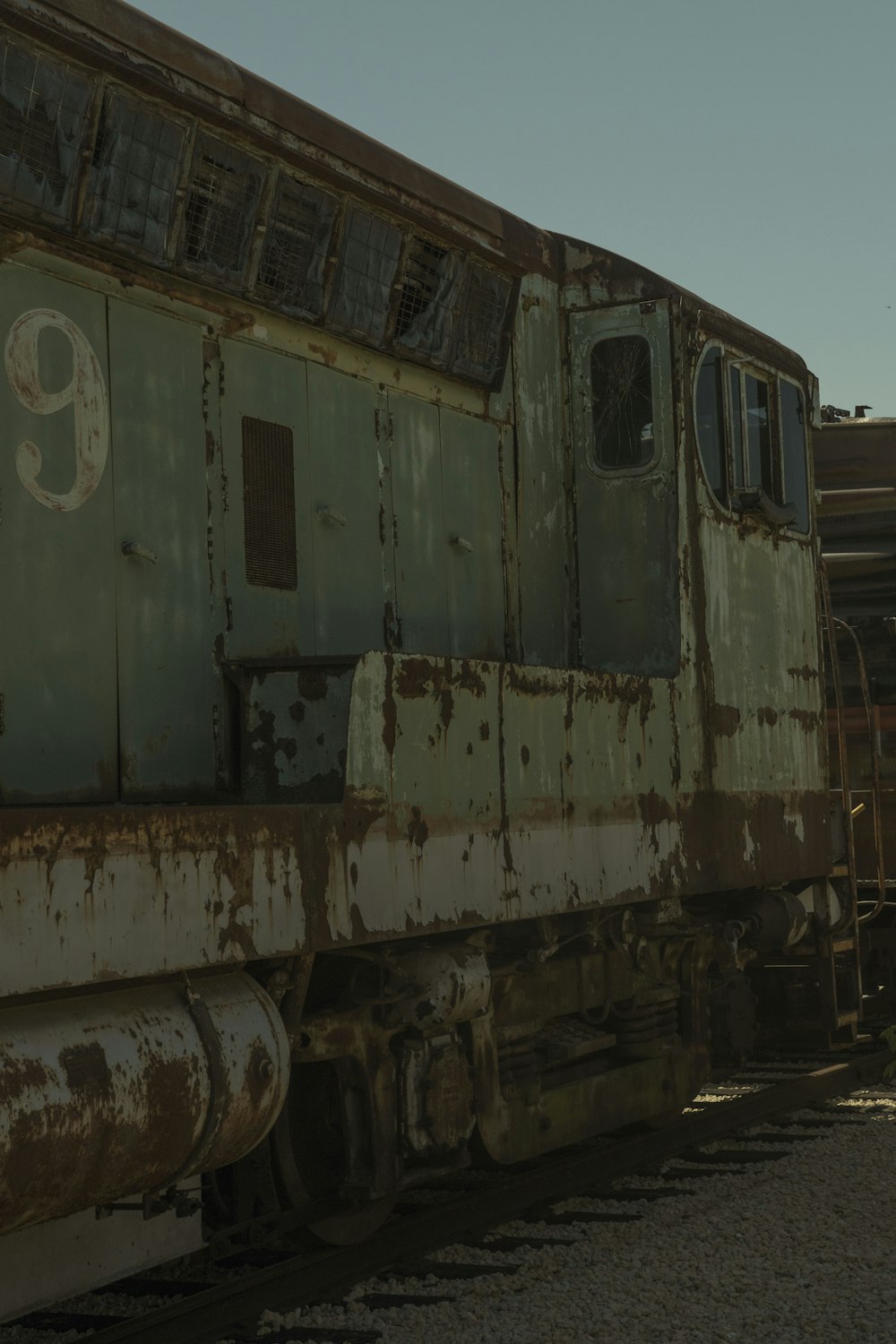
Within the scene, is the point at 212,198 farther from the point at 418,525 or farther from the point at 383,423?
the point at 418,525

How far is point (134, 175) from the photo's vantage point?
16.1ft

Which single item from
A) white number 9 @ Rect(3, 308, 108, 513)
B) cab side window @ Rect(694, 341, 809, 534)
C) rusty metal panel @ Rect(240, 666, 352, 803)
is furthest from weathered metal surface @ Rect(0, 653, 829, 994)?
cab side window @ Rect(694, 341, 809, 534)

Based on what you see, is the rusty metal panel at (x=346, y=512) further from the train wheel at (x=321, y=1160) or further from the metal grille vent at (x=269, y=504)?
the train wheel at (x=321, y=1160)

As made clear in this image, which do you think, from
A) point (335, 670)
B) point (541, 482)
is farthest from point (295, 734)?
point (541, 482)

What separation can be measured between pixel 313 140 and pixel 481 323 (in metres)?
1.40

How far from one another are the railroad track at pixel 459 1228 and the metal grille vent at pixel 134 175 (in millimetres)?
3222

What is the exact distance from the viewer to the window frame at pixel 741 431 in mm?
7402

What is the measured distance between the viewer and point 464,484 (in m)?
6.80

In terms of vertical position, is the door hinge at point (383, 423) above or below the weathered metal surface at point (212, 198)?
below

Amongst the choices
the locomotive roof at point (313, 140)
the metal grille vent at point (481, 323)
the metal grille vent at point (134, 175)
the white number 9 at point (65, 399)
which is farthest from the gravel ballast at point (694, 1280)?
the locomotive roof at point (313, 140)

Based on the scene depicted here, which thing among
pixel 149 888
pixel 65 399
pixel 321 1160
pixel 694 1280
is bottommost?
pixel 694 1280

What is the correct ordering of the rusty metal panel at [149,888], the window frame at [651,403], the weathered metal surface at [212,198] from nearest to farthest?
the rusty metal panel at [149,888], the weathered metal surface at [212,198], the window frame at [651,403]

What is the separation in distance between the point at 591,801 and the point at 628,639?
1110mm

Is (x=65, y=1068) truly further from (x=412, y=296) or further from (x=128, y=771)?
(x=412, y=296)
